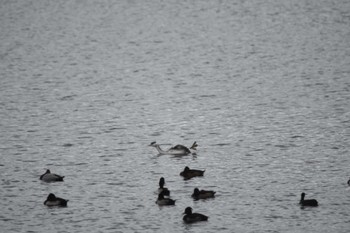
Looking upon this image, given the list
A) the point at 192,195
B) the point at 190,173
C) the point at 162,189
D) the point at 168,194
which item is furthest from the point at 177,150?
the point at 192,195

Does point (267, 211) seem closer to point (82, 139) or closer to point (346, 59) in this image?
point (82, 139)

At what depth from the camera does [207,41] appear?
89.1m

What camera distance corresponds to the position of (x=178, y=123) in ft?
159

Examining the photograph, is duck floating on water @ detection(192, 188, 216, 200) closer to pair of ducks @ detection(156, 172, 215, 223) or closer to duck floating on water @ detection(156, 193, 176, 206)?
pair of ducks @ detection(156, 172, 215, 223)

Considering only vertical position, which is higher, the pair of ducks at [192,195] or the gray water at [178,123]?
the gray water at [178,123]

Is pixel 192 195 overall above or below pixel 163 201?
above

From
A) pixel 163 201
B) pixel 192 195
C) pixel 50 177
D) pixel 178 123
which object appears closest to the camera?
pixel 163 201

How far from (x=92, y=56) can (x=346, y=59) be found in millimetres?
26885

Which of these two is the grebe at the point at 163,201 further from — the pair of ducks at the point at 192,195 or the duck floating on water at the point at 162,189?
the duck floating on water at the point at 162,189

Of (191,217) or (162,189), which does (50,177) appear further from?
(191,217)

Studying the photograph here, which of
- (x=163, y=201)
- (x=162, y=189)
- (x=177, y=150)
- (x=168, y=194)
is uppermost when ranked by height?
(x=177, y=150)

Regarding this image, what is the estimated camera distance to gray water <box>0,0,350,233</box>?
31141 mm

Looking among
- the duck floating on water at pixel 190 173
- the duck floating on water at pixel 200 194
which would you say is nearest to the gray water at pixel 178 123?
the duck floating on water at pixel 200 194

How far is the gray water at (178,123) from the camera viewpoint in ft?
102
